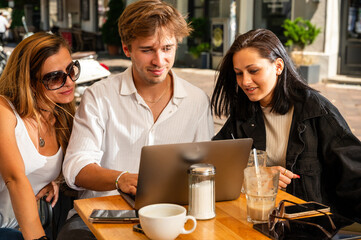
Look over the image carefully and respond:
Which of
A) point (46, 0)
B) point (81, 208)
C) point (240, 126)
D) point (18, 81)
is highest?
point (46, 0)

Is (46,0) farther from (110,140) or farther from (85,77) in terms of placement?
(110,140)

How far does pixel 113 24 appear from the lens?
60.6ft

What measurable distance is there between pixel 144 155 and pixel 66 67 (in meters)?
0.99

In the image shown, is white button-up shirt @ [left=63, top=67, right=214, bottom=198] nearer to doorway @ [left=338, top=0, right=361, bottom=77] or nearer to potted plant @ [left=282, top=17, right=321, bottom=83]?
potted plant @ [left=282, top=17, right=321, bottom=83]

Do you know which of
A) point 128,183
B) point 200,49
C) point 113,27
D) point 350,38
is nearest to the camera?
point 128,183

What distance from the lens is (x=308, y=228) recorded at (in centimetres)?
156

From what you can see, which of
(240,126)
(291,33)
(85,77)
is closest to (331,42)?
(291,33)

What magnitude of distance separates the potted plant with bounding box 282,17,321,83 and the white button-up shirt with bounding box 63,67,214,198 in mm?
8328

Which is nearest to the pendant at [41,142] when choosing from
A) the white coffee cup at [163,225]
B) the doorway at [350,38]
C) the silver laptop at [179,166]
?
the silver laptop at [179,166]

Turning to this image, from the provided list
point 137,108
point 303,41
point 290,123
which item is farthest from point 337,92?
point 137,108

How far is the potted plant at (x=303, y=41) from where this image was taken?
1045 cm

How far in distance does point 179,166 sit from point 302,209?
0.47m

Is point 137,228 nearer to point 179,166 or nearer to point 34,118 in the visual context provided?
point 179,166

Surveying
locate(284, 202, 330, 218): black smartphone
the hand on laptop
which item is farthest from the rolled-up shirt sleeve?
locate(284, 202, 330, 218): black smartphone
